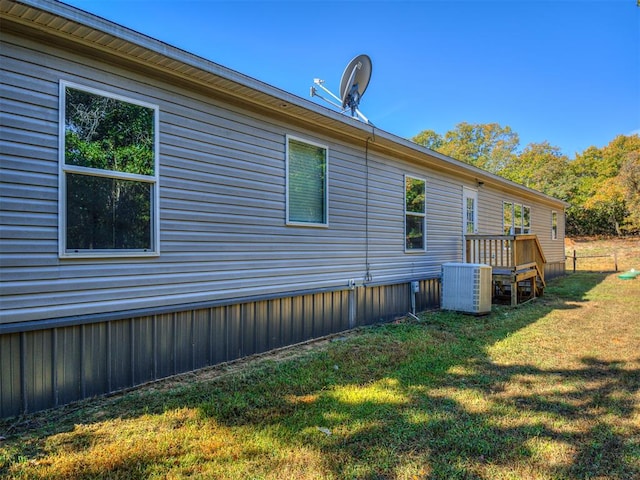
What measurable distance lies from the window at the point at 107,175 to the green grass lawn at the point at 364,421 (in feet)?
4.54

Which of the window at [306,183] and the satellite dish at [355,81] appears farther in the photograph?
the satellite dish at [355,81]

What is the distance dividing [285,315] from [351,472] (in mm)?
2964

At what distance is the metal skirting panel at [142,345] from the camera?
9.57ft

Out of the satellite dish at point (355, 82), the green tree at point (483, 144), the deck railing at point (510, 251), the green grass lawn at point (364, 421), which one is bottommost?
the green grass lawn at point (364, 421)

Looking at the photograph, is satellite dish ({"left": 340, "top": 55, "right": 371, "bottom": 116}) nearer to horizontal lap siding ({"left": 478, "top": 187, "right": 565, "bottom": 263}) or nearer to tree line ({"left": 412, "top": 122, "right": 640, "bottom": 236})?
horizontal lap siding ({"left": 478, "top": 187, "right": 565, "bottom": 263})

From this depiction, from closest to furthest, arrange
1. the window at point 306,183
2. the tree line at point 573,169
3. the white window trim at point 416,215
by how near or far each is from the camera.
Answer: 1. the window at point 306,183
2. the white window trim at point 416,215
3. the tree line at point 573,169

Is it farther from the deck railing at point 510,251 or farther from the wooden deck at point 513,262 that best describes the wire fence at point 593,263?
the deck railing at point 510,251

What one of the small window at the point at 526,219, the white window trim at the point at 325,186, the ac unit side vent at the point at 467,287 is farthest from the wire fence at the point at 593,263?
the white window trim at the point at 325,186

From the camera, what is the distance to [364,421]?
109 inches

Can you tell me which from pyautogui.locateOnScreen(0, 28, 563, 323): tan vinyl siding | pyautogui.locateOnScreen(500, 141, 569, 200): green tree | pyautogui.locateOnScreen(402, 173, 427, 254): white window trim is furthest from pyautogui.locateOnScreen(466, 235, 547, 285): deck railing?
pyautogui.locateOnScreen(500, 141, 569, 200): green tree

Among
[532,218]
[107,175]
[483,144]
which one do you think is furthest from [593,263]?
[107,175]

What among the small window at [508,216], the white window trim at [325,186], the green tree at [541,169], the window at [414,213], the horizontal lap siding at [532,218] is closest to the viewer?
the white window trim at [325,186]

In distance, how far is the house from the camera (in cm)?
293

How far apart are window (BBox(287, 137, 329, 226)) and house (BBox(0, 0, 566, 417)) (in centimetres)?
2
